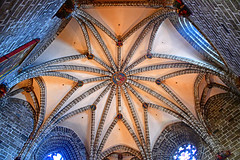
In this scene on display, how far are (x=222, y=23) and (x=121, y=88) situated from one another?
8.98 m

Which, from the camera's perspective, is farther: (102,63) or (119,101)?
(119,101)

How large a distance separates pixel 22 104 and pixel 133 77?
6.52 metres

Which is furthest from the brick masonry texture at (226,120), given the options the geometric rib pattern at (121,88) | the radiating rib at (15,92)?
the radiating rib at (15,92)

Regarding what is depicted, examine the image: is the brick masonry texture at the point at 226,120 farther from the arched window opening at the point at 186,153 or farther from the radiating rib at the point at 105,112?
the radiating rib at the point at 105,112

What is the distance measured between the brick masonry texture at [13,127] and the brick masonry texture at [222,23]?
9306 millimetres

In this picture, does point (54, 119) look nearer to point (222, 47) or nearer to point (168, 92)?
point (168, 92)

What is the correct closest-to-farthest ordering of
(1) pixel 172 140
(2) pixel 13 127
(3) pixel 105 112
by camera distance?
(2) pixel 13 127
(1) pixel 172 140
(3) pixel 105 112

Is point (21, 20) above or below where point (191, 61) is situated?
below

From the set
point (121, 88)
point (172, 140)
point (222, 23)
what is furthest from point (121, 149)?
point (222, 23)

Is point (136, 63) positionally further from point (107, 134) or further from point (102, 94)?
point (107, 134)

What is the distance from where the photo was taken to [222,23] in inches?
289

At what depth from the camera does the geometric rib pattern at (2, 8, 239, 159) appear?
41.8ft

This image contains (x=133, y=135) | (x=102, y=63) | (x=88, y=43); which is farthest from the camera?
(x=133, y=135)

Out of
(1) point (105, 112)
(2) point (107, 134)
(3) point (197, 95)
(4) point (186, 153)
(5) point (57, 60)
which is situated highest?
(5) point (57, 60)
